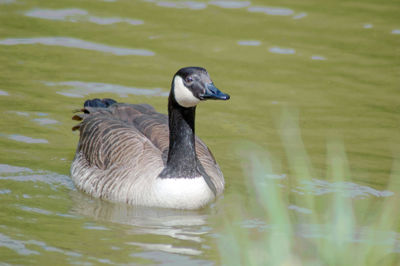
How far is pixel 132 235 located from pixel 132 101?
4675 mm

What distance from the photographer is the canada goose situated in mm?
8859

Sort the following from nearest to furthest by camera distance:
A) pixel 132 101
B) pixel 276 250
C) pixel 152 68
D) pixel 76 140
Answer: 1. pixel 276 250
2. pixel 76 140
3. pixel 132 101
4. pixel 152 68

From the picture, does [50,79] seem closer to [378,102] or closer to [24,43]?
[24,43]

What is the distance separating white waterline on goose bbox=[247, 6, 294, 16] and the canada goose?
23.7 ft

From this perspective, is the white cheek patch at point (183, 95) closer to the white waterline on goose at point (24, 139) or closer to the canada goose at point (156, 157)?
the canada goose at point (156, 157)

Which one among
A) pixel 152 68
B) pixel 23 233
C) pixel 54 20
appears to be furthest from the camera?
pixel 54 20

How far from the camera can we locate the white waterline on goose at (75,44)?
14.5 metres

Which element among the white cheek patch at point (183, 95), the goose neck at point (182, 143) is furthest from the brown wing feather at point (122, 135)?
the white cheek patch at point (183, 95)

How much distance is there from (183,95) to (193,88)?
0.78ft

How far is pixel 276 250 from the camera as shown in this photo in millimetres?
4938

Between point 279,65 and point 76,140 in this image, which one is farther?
point 279,65

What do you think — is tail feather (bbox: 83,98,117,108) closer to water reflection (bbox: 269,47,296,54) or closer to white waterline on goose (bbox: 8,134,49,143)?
white waterline on goose (bbox: 8,134,49,143)

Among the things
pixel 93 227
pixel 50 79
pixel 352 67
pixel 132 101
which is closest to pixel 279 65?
pixel 352 67

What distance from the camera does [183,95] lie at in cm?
872
